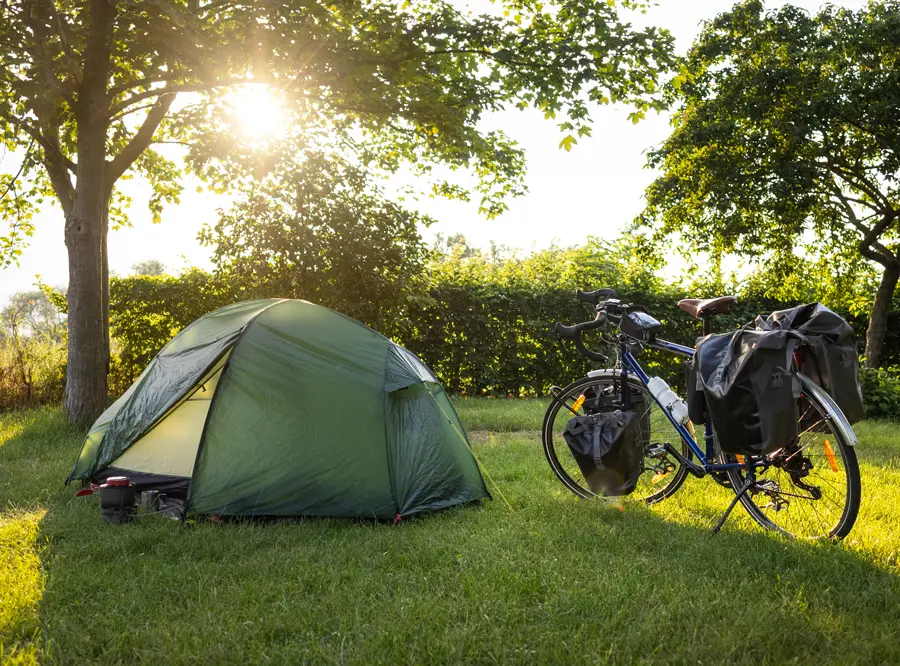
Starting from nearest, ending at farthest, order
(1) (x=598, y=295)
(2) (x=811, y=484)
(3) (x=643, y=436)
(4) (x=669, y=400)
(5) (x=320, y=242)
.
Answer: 1. (2) (x=811, y=484)
2. (4) (x=669, y=400)
3. (3) (x=643, y=436)
4. (1) (x=598, y=295)
5. (5) (x=320, y=242)

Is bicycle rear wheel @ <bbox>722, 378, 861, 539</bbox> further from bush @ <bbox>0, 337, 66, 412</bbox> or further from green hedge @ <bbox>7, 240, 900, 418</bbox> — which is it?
bush @ <bbox>0, 337, 66, 412</bbox>

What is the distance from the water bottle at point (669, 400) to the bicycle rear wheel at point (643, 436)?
109 millimetres

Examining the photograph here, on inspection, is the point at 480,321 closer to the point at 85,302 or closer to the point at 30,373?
the point at 85,302

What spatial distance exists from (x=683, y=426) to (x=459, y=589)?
1754mm

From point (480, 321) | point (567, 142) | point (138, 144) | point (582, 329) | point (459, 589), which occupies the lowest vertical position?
point (459, 589)

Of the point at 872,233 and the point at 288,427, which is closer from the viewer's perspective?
the point at 288,427

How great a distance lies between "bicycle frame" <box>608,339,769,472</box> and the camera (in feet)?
12.5

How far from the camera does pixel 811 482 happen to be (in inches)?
146

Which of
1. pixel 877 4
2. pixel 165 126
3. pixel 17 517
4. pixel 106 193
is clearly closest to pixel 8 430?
pixel 106 193

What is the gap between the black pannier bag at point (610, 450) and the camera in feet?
13.3

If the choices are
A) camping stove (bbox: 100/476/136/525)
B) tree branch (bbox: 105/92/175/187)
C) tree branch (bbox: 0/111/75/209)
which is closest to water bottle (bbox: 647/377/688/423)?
camping stove (bbox: 100/476/136/525)

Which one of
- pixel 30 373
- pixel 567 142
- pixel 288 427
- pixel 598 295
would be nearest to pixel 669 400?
pixel 598 295

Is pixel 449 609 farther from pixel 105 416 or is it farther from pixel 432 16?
pixel 432 16

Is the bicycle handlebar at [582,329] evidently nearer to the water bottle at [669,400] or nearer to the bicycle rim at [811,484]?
the water bottle at [669,400]
